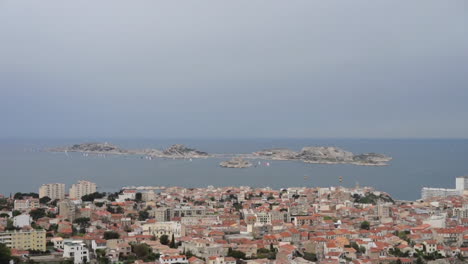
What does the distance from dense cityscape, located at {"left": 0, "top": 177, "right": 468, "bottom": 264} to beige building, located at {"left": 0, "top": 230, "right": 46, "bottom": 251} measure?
17 mm

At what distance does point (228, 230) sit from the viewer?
12734 mm

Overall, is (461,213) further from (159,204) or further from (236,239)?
(159,204)

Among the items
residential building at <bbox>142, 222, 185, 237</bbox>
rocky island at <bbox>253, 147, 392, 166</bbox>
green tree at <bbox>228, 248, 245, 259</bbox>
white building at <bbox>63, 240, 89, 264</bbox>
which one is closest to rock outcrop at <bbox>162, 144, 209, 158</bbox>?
rocky island at <bbox>253, 147, 392, 166</bbox>

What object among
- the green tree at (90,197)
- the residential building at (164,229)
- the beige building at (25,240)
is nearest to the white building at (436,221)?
the residential building at (164,229)

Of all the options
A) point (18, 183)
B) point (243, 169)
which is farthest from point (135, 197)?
point (243, 169)

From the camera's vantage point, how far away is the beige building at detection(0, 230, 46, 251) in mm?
10414

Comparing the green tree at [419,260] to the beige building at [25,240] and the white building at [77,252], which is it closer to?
the white building at [77,252]

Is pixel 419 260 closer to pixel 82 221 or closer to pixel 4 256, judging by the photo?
pixel 4 256

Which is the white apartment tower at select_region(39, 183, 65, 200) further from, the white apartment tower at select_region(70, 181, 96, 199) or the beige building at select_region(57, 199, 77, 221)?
the beige building at select_region(57, 199, 77, 221)

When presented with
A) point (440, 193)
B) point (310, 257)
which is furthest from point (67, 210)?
point (440, 193)

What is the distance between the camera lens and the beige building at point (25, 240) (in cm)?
1041

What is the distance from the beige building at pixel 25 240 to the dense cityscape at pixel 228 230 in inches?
0.7

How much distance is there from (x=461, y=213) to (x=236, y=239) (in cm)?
729

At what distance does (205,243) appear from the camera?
34.7 feet
